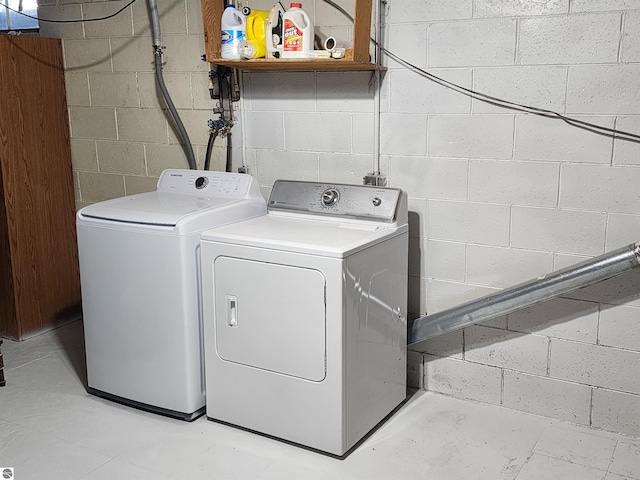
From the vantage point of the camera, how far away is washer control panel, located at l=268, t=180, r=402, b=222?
2.78 meters

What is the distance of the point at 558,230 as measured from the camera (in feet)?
8.84

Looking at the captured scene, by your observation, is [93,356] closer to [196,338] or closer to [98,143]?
[196,338]

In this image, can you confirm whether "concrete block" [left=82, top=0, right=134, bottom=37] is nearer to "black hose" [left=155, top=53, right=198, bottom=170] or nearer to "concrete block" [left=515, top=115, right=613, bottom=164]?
"black hose" [left=155, top=53, right=198, bottom=170]

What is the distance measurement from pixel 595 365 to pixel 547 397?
24cm

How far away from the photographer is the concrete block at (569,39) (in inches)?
98.1

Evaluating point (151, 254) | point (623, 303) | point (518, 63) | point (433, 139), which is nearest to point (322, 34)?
point (433, 139)

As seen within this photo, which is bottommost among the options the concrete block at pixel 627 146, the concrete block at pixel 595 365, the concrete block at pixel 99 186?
the concrete block at pixel 595 365

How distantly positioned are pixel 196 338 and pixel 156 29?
1.60 meters

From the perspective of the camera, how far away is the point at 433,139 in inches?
Result: 114

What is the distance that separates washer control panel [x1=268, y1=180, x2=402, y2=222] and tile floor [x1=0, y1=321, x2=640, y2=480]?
34.3 inches

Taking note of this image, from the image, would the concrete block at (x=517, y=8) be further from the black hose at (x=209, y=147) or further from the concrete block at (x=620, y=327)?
the black hose at (x=209, y=147)

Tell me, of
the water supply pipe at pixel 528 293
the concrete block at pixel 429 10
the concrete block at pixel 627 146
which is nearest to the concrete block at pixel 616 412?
the water supply pipe at pixel 528 293

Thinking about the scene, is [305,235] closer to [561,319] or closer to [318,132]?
[318,132]

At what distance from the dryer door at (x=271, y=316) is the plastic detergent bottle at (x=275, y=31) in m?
0.90
